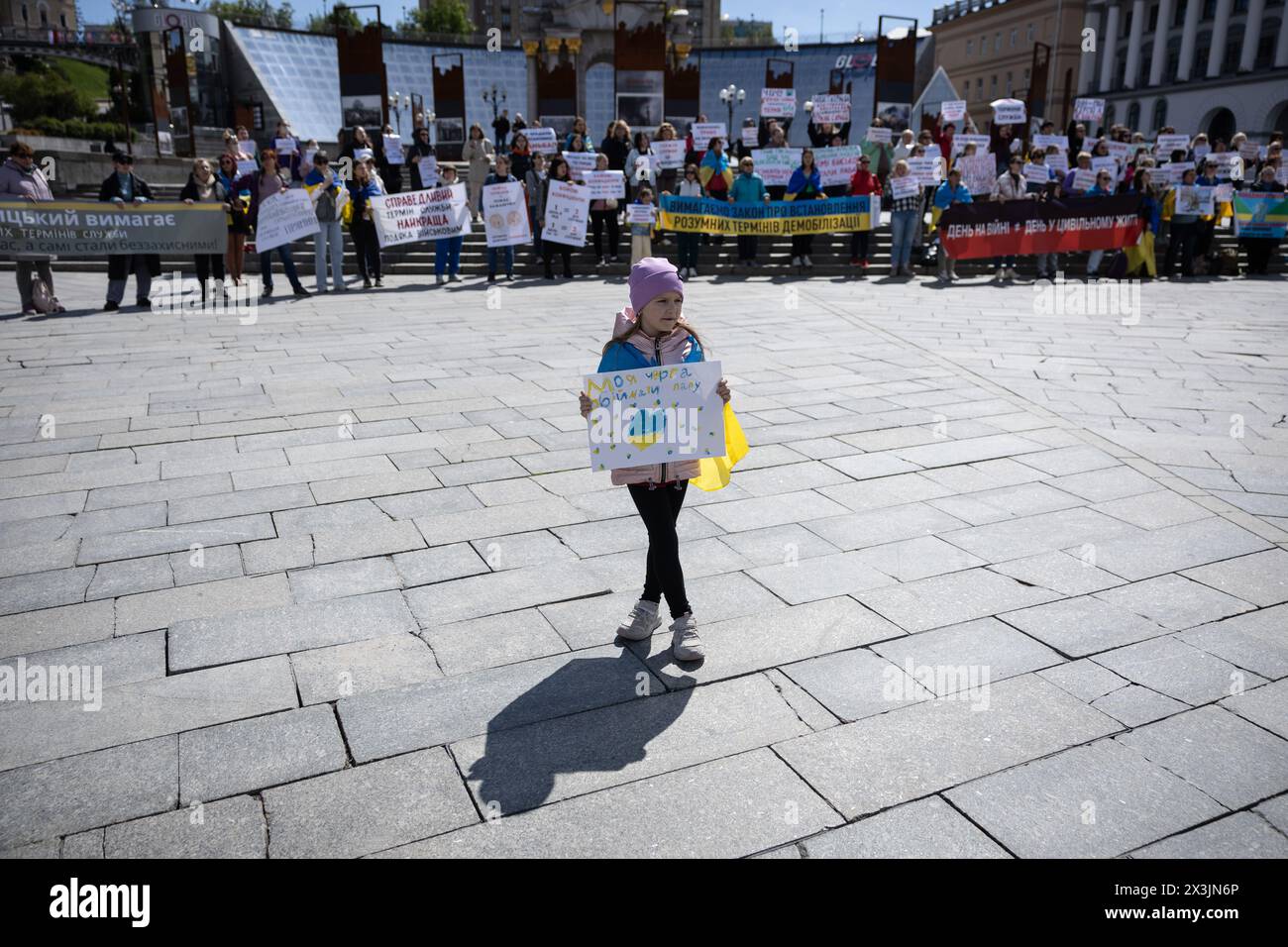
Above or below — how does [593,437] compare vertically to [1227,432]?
above

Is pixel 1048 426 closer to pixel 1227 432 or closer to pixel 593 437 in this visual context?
pixel 1227 432

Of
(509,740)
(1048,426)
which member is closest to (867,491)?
(1048,426)

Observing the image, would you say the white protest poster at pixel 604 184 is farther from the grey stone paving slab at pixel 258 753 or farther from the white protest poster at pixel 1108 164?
the grey stone paving slab at pixel 258 753

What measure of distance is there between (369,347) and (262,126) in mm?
34376

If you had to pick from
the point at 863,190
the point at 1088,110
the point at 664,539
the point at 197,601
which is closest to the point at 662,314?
the point at 664,539

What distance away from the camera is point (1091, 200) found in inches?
648

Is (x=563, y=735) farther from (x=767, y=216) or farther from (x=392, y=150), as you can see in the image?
(x=392, y=150)

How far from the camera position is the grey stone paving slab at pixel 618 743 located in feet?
9.59

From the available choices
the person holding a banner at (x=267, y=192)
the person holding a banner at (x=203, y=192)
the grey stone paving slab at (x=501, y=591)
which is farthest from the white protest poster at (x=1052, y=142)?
the grey stone paving slab at (x=501, y=591)

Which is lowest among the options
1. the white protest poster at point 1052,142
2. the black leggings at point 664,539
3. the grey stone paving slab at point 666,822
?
the grey stone paving slab at point 666,822

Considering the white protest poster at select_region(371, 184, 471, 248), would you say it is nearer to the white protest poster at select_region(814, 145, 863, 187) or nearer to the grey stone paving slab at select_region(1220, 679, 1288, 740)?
the white protest poster at select_region(814, 145, 863, 187)

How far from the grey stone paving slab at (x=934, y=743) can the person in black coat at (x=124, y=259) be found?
1259 centimetres

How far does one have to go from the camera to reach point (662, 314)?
3.57 metres

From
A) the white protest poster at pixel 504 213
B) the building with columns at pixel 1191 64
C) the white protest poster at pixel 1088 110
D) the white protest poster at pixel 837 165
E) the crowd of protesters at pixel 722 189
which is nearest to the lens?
the crowd of protesters at pixel 722 189
